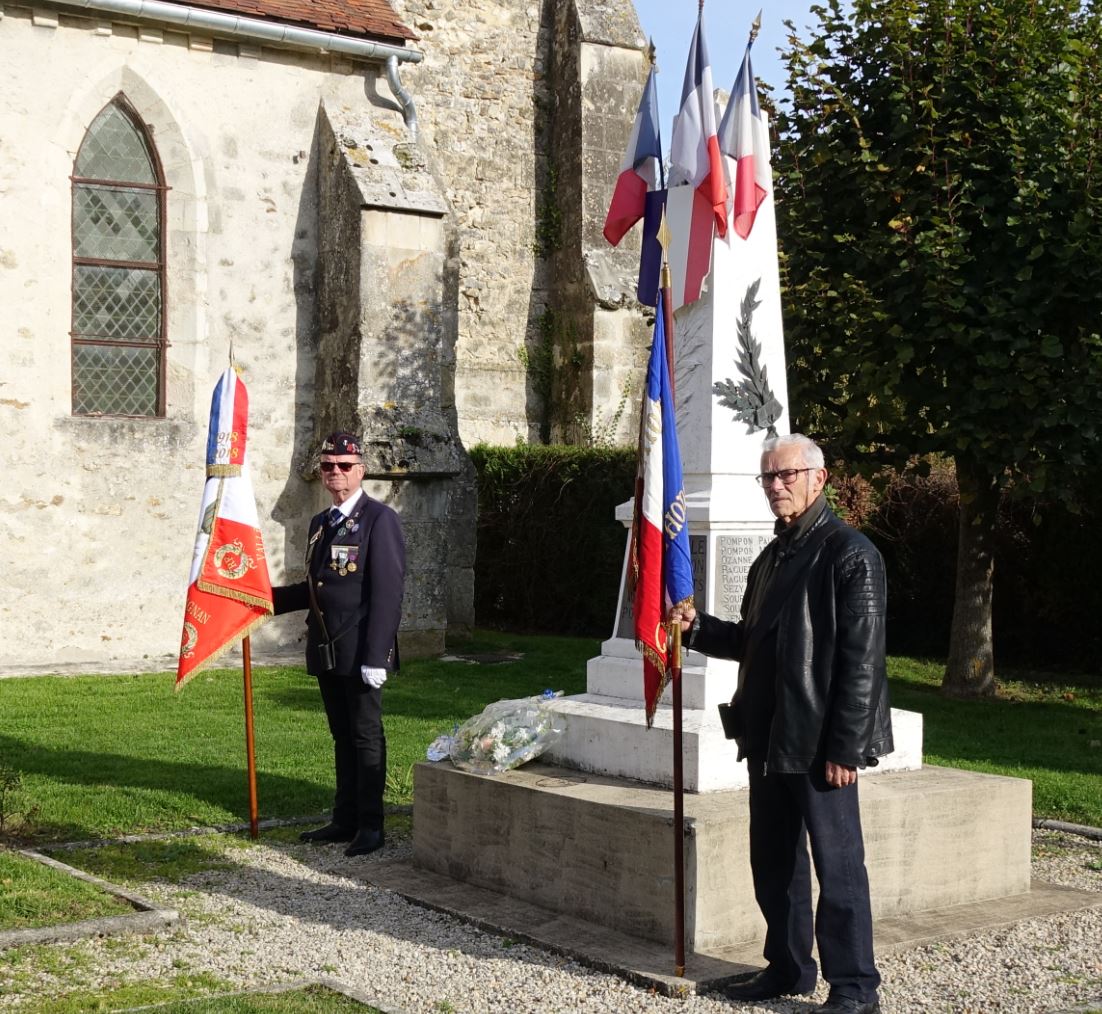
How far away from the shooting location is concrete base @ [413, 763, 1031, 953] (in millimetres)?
5582

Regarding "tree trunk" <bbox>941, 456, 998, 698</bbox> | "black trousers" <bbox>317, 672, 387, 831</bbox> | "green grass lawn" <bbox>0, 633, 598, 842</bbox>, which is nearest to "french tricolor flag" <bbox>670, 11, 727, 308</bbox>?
"black trousers" <bbox>317, 672, 387, 831</bbox>

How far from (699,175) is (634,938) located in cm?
320

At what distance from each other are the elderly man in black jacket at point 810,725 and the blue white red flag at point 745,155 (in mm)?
1925

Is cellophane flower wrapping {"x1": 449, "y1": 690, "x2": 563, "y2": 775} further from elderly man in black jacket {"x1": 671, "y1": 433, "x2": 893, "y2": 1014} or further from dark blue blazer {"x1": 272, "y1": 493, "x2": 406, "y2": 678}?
elderly man in black jacket {"x1": 671, "y1": 433, "x2": 893, "y2": 1014}

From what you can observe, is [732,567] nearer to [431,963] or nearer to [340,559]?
[340,559]

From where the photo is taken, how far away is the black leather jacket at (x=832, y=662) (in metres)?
4.77

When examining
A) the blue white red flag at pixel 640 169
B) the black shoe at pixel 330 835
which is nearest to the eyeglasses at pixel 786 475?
the blue white red flag at pixel 640 169

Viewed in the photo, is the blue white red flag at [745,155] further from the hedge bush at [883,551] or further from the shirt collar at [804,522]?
the hedge bush at [883,551]

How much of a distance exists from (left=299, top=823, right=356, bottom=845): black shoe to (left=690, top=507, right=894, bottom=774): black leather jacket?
3.20 meters

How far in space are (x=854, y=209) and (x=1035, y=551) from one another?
4931 millimetres

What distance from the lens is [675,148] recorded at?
6.70 m

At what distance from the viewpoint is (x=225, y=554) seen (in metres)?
7.54

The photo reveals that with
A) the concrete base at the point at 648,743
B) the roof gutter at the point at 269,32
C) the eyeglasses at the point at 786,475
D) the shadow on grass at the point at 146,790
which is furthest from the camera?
the roof gutter at the point at 269,32

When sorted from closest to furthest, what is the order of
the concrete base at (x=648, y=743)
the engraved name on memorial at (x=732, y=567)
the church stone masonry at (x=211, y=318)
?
the concrete base at (x=648, y=743) < the engraved name on memorial at (x=732, y=567) < the church stone masonry at (x=211, y=318)
